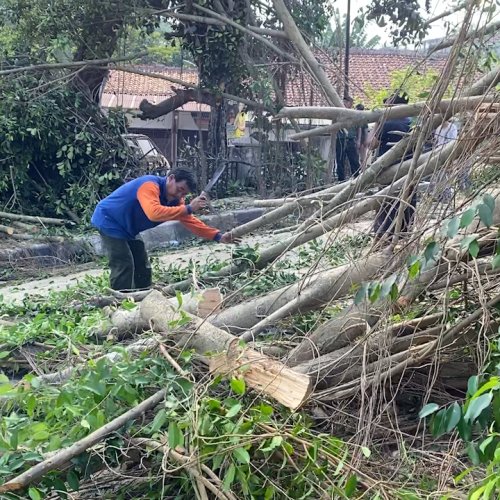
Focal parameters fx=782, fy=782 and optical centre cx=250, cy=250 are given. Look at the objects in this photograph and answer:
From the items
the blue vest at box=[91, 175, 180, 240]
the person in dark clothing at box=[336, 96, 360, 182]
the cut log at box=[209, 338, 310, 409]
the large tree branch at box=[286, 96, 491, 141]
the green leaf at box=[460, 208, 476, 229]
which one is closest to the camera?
the green leaf at box=[460, 208, 476, 229]

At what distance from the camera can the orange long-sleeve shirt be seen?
6543 mm

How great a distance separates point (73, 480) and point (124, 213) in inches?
156

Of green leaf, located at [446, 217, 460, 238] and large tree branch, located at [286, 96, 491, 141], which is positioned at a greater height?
large tree branch, located at [286, 96, 491, 141]

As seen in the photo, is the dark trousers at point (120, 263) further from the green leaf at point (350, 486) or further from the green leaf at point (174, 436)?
the green leaf at point (350, 486)

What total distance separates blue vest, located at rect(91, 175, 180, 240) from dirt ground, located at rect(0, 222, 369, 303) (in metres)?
0.93

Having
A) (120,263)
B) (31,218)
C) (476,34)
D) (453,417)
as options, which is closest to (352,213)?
(476,34)

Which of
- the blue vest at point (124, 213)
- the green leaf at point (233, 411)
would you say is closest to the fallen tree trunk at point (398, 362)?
the green leaf at point (233, 411)

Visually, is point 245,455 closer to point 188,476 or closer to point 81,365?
point 188,476

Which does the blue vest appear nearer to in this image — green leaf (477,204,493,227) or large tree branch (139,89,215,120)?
green leaf (477,204,493,227)

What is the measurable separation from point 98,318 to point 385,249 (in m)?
2.25

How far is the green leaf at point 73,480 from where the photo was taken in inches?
125

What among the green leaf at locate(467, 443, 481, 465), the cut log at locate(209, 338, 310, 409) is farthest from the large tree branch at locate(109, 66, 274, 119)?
the green leaf at locate(467, 443, 481, 465)

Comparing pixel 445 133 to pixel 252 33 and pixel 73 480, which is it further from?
pixel 252 33

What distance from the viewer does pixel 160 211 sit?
258 inches
